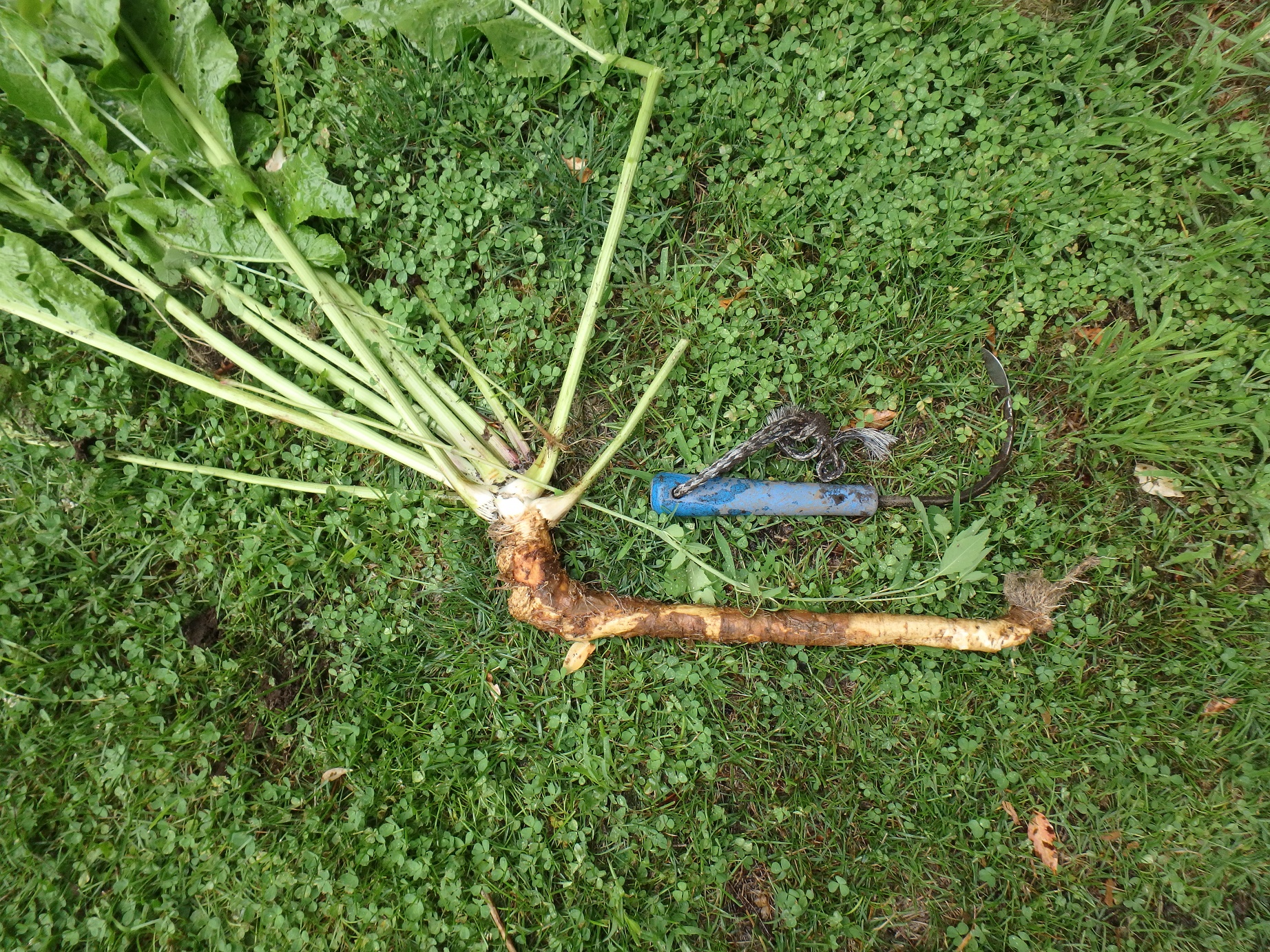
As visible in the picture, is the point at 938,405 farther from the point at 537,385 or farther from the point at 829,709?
the point at 537,385

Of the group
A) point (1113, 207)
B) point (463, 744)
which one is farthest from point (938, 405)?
point (463, 744)

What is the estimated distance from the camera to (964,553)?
262 cm

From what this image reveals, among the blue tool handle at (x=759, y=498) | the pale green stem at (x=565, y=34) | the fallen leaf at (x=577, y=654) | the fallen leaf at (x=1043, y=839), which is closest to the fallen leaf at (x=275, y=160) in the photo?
the pale green stem at (x=565, y=34)

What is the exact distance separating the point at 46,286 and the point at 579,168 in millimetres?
2068

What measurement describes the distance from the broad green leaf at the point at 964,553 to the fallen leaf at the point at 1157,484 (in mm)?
750

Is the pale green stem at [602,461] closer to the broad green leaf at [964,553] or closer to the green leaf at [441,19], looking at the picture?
the broad green leaf at [964,553]

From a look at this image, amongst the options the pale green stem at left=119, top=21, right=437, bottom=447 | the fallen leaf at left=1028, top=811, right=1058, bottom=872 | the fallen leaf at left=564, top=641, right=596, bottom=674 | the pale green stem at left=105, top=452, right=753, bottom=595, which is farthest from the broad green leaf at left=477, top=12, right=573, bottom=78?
the fallen leaf at left=1028, top=811, right=1058, bottom=872

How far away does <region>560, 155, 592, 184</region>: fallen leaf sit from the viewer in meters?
2.78

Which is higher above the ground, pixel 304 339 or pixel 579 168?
pixel 304 339

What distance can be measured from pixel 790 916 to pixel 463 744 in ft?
4.60

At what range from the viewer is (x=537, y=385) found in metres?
2.77

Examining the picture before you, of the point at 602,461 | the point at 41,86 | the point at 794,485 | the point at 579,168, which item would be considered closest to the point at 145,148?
the point at 41,86

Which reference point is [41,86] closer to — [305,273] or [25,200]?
[25,200]

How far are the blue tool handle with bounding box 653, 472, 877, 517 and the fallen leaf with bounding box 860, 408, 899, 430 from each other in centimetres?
30
